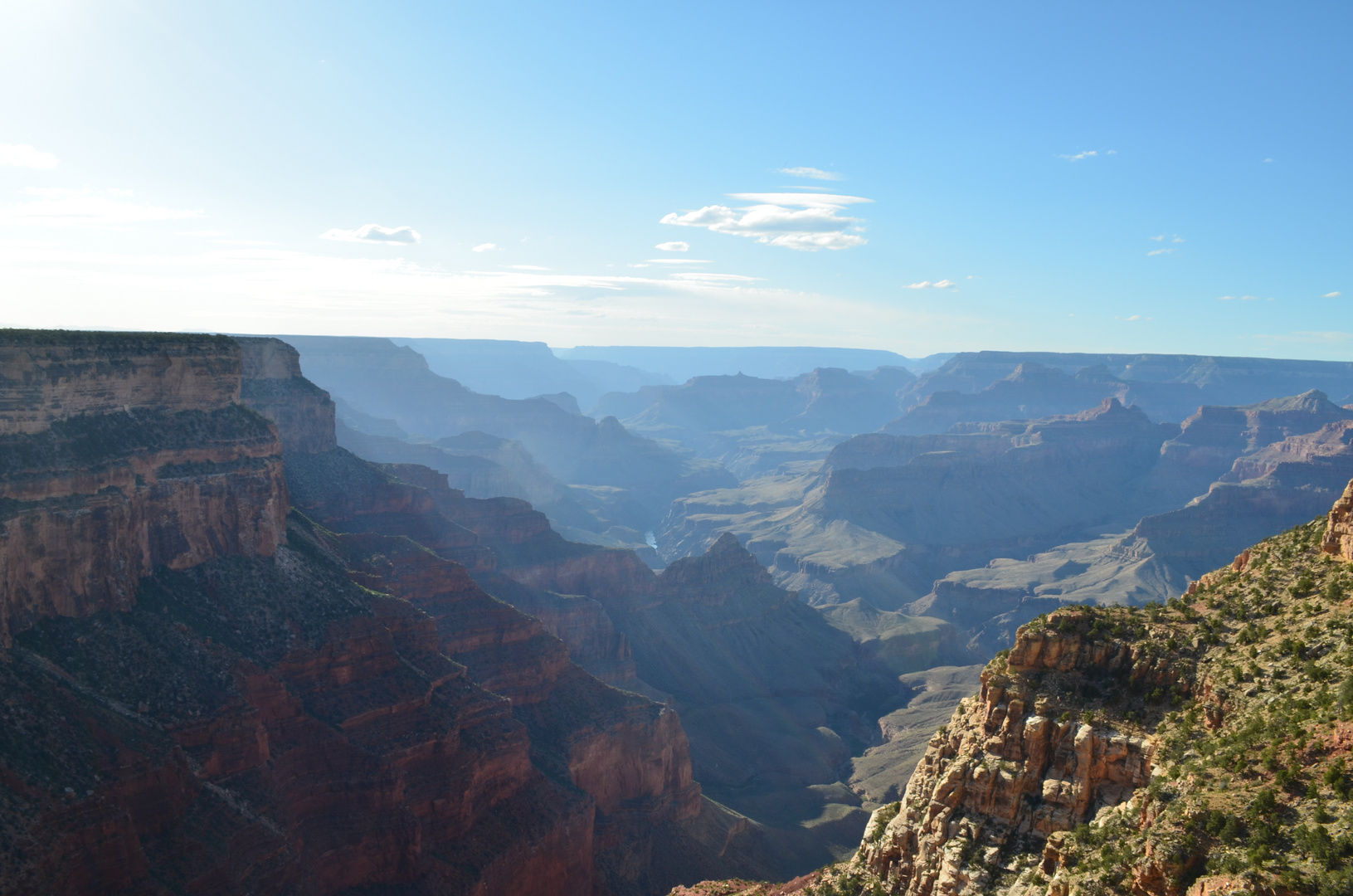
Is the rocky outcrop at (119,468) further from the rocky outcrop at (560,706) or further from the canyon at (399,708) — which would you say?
the rocky outcrop at (560,706)

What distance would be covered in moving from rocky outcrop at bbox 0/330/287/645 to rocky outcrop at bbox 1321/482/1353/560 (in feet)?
161

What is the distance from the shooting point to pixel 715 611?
447 feet

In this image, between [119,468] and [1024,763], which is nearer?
[1024,763]

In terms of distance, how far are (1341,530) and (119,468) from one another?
50.8 metres

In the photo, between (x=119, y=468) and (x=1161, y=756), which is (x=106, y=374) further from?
(x=1161, y=756)

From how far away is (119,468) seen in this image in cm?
4578

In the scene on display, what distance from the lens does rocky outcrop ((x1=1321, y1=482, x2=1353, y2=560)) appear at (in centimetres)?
2611

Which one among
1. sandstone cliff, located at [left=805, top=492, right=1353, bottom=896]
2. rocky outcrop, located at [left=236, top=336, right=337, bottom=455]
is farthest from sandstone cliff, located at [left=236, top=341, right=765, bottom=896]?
sandstone cliff, located at [left=805, top=492, right=1353, bottom=896]

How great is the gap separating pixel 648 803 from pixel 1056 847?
5170 centimetres

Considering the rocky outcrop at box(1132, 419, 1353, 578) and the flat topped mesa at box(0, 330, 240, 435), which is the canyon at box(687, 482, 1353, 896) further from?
the rocky outcrop at box(1132, 419, 1353, 578)

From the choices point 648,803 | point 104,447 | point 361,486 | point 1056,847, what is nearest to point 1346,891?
point 1056,847

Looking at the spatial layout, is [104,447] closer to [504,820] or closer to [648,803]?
[504,820]

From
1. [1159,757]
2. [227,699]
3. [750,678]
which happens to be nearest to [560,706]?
[227,699]

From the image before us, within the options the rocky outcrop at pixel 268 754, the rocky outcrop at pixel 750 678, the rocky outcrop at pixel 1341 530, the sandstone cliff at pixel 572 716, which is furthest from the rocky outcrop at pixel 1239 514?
the rocky outcrop at pixel 1341 530
